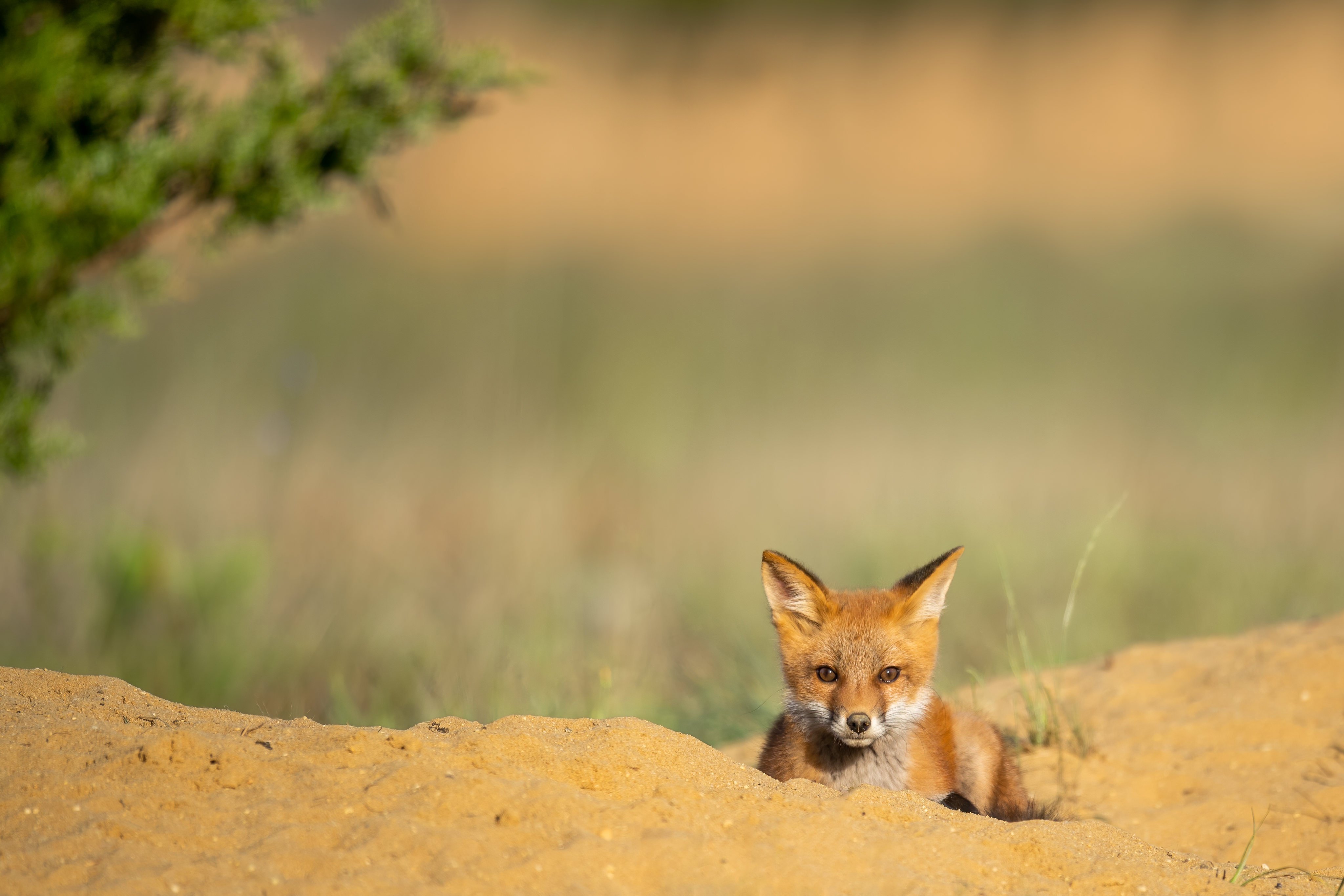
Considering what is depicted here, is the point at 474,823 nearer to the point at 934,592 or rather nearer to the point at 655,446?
the point at 934,592

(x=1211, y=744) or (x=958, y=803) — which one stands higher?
(x=958, y=803)

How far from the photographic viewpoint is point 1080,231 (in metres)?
18.6

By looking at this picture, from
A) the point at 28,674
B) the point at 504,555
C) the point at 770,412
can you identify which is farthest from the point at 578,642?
the point at 770,412

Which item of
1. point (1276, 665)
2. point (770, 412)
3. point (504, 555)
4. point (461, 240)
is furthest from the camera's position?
point (461, 240)

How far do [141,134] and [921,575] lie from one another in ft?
12.4

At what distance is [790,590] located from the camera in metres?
4.11

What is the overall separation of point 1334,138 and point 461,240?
619 inches

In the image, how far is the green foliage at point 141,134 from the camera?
14.1 ft

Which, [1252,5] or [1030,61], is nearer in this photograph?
[1252,5]

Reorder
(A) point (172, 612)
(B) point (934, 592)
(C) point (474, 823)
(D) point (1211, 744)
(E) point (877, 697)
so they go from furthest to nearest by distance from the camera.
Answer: (A) point (172, 612), (D) point (1211, 744), (B) point (934, 592), (E) point (877, 697), (C) point (474, 823)

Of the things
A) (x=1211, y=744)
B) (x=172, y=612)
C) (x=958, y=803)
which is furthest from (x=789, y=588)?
(x=172, y=612)

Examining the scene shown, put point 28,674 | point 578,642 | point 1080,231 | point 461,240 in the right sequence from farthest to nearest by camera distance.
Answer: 1. point 461,240
2. point 1080,231
3. point 578,642
4. point 28,674

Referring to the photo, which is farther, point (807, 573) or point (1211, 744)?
point (1211, 744)

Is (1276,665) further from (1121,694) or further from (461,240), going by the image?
(461,240)
